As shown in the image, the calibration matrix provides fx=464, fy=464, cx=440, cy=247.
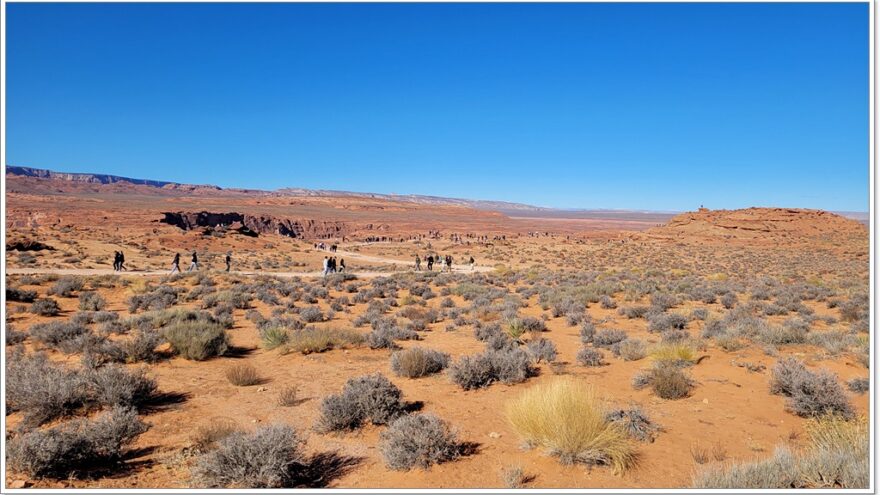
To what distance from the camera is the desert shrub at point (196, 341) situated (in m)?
9.18

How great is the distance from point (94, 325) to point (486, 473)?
41.0 ft

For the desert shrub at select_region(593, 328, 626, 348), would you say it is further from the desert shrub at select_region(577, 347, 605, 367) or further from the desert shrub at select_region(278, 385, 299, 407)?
the desert shrub at select_region(278, 385, 299, 407)

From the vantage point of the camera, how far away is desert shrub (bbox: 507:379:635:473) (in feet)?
15.5

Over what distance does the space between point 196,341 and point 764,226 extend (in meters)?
80.2

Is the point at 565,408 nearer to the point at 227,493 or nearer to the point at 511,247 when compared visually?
the point at 227,493

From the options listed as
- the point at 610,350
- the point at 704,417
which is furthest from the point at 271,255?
the point at 704,417

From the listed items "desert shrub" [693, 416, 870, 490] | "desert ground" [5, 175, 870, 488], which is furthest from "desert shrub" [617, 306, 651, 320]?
"desert shrub" [693, 416, 870, 490]

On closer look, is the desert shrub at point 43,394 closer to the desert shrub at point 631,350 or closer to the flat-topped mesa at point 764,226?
the desert shrub at point 631,350

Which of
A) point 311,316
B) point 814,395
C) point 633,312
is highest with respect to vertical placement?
point 814,395

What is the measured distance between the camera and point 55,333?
1012cm

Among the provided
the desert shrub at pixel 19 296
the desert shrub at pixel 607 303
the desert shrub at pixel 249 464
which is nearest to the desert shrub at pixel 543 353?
the desert shrub at pixel 249 464

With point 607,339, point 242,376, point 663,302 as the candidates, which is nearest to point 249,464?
point 242,376

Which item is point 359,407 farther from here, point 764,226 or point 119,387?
point 764,226

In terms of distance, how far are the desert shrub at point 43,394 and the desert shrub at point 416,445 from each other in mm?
4142
